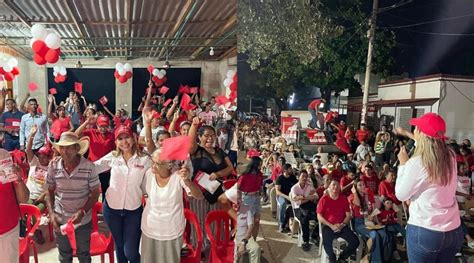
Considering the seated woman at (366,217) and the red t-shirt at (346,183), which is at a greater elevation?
the red t-shirt at (346,183)

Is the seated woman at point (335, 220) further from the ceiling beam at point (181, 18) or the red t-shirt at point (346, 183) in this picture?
the ceiling beam at point (181, 18)

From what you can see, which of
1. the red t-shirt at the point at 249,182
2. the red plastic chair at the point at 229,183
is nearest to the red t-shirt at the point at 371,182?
the red t-shirt at the point at 249,182

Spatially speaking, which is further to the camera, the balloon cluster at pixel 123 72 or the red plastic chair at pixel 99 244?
the red plastic chair at pixel 99 244

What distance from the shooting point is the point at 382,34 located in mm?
1495

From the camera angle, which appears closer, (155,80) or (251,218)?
(155,80)

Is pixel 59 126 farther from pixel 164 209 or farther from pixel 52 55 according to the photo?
pixel 164 209

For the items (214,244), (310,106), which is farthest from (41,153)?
(310,106)

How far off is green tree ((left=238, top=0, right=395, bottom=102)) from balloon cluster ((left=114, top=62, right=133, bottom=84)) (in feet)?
1.57

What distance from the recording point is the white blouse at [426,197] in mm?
1504

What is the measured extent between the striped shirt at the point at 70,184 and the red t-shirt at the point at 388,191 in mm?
1143

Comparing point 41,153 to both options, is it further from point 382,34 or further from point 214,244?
point 382,34

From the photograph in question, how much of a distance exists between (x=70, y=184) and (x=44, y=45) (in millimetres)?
473

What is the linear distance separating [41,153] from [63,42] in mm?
384

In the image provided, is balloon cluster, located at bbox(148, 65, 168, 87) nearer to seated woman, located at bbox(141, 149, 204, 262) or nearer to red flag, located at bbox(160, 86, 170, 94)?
red flag, located at bbox(160, 86, 170, 94)
